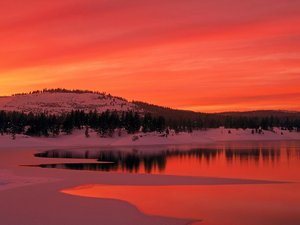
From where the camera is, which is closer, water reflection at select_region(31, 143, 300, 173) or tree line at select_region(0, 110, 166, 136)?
water reflection at select_region(31, 143, 300, 173)

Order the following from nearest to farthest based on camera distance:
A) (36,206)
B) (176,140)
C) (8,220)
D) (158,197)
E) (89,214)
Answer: (8,220)
(89,214)
(36,206)
(158,197)
(176,140)

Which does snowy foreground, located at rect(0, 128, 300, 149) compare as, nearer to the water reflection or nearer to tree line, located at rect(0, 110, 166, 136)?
tree line, located at rect(0, 110, 166, 136)

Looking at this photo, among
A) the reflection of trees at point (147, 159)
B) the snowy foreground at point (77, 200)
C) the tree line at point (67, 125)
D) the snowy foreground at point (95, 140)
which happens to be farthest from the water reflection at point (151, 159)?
the tree line at point (67, 125)

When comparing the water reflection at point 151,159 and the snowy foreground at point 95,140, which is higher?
the snowy foreground at point 95,140

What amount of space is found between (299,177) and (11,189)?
24745 millimetres

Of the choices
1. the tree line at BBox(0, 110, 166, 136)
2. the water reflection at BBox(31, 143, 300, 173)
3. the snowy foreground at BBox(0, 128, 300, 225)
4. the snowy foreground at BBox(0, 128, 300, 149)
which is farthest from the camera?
the tree line at BBox(0, 110, 166, 136)

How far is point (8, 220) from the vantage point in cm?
2172

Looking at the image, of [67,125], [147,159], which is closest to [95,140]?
[67,125]

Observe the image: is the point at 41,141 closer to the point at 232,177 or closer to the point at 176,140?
the point at 176,140

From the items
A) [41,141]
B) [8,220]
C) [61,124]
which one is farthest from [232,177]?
[61,124]

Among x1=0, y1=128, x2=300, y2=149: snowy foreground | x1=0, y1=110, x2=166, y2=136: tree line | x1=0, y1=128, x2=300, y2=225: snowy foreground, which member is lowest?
x1=0, y1=128, x2=300, y2=225: snowy foreground

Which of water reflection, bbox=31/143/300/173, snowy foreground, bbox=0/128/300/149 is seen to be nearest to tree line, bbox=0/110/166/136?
snowy foreground, bbox=0/128/300/149

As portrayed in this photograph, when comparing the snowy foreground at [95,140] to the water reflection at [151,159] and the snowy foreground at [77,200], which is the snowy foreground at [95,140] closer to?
the water reflection at [151,159]

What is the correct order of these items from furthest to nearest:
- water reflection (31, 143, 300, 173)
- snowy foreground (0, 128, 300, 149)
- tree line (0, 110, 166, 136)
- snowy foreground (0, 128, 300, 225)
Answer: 1. tree line (0, 110, 166, 136)
2. snowy foreground (0, 128, 300, 149)
3. water reflection (31, 143, 300, 173)
4. snowy foreground (0, 128, 300, 225)
